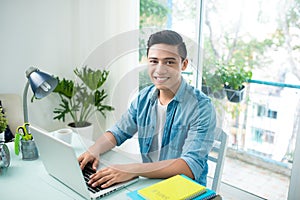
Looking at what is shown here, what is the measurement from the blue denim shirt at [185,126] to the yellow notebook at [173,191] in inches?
7.5

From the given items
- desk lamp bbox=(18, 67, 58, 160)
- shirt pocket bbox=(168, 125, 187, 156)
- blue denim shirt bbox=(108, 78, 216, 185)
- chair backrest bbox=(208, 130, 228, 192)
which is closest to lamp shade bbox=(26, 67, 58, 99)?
desk lamp bbox=(18, 67, 58, 160)

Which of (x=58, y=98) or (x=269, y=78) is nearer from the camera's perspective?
(x=269, y=78)

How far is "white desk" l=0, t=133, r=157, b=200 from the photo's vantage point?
38.0 inches

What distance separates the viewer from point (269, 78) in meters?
2.05

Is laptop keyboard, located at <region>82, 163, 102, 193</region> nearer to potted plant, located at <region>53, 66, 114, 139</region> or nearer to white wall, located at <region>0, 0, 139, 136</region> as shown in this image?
potted plant, located at <region>53, 66, 114, 139</region>

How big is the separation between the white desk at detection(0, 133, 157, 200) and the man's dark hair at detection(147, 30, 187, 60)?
0.46m

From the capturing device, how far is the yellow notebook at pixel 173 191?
2.81 feet

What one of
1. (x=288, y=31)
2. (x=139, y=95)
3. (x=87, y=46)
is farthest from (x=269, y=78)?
(x=87, y=46)

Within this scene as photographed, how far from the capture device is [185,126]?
1.17m

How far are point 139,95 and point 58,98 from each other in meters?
1.56

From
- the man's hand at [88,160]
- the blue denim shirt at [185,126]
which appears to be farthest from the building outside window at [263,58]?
the man's hand at [88,160]

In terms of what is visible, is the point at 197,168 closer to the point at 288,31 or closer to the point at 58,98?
the point at 288,31

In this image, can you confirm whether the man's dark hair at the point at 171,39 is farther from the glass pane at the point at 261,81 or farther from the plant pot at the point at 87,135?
the glass pane at the point at 261,81

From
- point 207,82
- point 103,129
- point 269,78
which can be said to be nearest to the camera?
point 207,82
